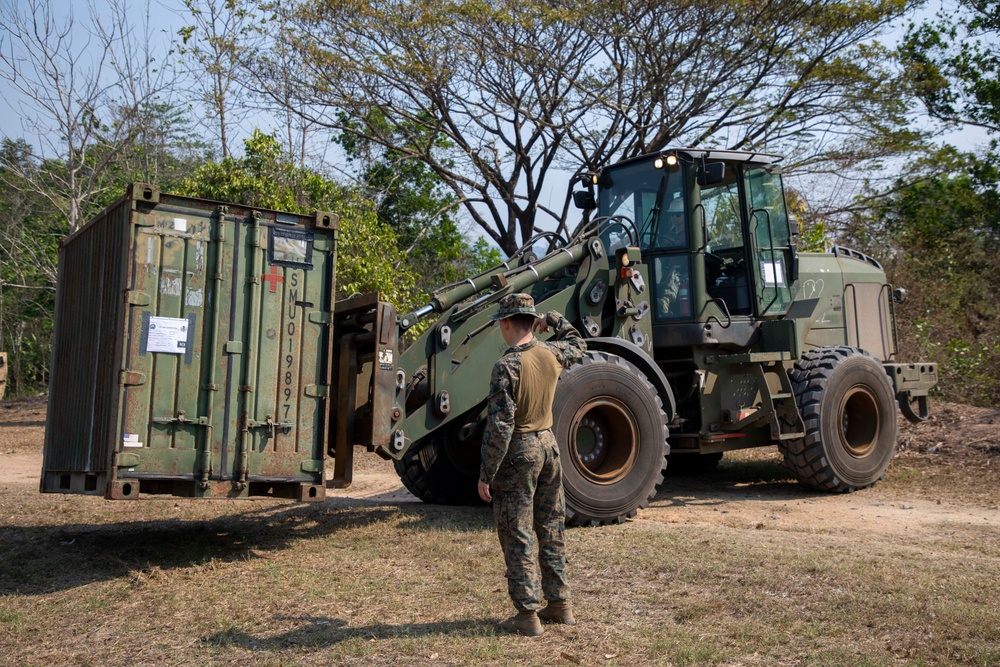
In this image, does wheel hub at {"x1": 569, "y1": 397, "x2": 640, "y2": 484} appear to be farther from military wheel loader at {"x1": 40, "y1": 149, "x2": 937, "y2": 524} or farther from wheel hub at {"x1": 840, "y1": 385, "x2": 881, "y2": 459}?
wheel hub at {"x1": 840, "y1": 385, "x2": 881, "y2": 459}

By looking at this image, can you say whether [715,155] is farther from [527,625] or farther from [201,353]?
[527,625]

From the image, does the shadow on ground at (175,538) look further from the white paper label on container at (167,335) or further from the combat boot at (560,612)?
the combat boot at (560,612)

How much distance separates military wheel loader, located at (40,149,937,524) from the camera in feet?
20.7

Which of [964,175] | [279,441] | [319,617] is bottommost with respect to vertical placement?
[319,617]

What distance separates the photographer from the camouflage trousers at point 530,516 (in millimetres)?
4977

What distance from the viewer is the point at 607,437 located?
817cm

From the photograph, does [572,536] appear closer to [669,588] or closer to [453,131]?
[669,588]

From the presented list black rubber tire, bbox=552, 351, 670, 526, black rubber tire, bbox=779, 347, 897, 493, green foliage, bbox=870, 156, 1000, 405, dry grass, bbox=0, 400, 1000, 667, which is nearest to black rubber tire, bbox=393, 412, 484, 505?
dry grass, bbox=0, 400, 1000, 667

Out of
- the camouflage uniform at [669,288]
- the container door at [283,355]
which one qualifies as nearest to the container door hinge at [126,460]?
the container door at [283,355]

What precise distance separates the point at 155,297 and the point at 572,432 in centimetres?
347

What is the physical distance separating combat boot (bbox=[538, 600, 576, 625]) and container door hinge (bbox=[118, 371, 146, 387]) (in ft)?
10.1

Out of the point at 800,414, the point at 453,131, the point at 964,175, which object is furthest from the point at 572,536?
the point at 964,175

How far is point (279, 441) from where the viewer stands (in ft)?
21.7

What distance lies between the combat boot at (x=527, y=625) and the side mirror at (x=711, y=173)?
5234 millimetres
